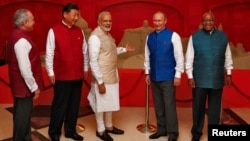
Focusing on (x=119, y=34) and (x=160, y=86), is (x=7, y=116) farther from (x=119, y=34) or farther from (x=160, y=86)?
(x=119, y=34)

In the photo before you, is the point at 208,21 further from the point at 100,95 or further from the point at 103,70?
the point at 100,95

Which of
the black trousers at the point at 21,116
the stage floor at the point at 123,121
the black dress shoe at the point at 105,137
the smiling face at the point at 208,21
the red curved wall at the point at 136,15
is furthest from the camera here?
the red curved wall at the point at 136,15

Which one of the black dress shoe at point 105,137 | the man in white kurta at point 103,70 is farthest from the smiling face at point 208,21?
the black dress shoe at point 105,137

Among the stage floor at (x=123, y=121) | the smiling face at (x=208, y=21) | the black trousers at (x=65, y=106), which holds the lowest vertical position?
the stage floor at (x=123, y=121)

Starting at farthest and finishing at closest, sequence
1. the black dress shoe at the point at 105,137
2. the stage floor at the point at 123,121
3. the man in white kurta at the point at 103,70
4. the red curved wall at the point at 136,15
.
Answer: the red curved wall at the point at 136,15, the stage floor at the point at 123,121, the black dress shoe at the point at 105,137, the man in white kurta at the point at 103,70

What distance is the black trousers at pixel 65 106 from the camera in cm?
376

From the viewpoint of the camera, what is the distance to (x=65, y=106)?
382 centimetres

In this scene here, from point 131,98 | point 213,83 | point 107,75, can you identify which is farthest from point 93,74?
point 131,98

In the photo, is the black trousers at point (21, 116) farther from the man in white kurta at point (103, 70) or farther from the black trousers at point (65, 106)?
the man in white kurta at point (103, 70)

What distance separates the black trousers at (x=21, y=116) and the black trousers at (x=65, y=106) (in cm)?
39

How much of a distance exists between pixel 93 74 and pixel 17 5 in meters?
4.13

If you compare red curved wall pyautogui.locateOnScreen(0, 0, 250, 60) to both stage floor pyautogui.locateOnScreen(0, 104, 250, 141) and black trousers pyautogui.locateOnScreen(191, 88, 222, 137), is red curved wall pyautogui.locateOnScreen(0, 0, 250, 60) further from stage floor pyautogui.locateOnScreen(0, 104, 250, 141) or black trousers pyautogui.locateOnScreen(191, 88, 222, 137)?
black trousers pyautogui.locateOnScreen(191, 88, 222, 137)

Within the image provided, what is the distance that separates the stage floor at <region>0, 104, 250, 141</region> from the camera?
4.12 metres

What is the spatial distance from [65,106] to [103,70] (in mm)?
570
